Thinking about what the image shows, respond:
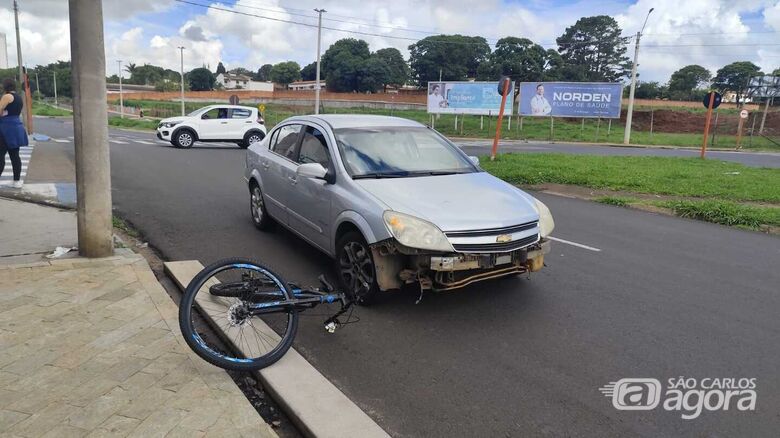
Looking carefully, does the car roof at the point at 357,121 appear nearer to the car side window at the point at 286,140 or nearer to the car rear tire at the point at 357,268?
the car side window at the point at 286,140

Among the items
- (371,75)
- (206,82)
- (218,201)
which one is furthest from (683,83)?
(218,201)

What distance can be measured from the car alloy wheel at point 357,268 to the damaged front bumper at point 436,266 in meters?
0.15

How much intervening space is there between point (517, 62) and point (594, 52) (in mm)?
16755

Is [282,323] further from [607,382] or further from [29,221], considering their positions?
[29,221]

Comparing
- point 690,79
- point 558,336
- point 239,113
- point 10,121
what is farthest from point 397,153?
point 690,79

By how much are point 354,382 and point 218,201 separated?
6820 millimetres

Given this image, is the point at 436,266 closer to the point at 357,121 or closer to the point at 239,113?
the point at 357,121

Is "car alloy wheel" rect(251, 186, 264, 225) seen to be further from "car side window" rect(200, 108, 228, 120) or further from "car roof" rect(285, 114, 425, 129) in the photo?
"car side window" rect(200, 108, 228, 120)

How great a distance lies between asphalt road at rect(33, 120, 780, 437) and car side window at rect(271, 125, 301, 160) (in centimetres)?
111

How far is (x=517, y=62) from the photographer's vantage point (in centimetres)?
8706

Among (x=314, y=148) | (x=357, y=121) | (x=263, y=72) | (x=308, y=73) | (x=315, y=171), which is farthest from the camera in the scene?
(x=263, y=72)

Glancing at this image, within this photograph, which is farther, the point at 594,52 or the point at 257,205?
the point at 594,52

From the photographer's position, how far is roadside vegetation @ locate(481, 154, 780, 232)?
31.1ft

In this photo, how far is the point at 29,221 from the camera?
7324 millimetres
